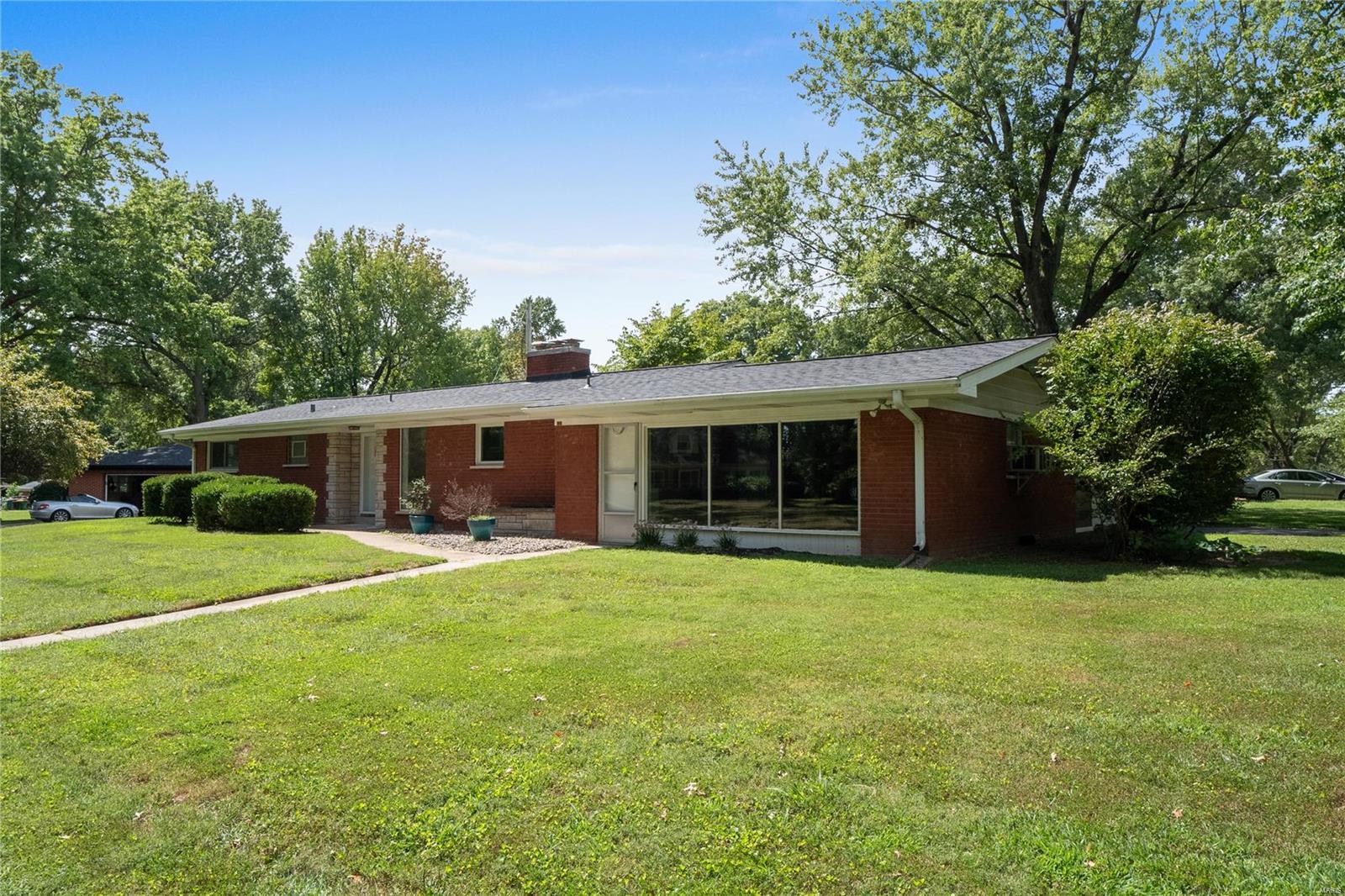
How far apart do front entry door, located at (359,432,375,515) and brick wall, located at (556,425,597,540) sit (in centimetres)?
758

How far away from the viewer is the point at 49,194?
29.6 metres

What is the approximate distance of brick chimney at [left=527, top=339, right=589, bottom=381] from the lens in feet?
71.5

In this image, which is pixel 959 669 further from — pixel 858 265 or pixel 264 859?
pixel 858 265

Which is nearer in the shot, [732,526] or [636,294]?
[732,526]

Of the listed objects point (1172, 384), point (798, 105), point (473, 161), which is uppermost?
point (798, 105)

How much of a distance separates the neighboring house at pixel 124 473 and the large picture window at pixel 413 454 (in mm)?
23388

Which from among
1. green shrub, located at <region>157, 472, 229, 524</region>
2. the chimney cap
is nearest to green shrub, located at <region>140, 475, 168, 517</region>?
green shrub, located at <region>157, 472, 229, 524</region>

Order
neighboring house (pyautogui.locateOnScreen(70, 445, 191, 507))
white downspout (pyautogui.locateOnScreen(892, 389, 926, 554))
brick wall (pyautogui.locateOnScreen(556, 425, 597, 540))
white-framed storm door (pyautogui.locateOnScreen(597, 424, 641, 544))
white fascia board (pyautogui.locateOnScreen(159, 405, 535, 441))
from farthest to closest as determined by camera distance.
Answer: neighboring house (pyautogui.locateOnScreen(70, 445, 191, 507)) < white fascia board (pyautogui.locateOnScreen(159, 405, 535, 441)) < brick wall (pyautogui.locateOnScreen(556, 425, 597, 540)) < white-framed storm door (pyautogui.locateOnScreen(597, 424, 641, 544)) < white downspout (pyautogui.locateOnScreen(892, 389, 926, 554))

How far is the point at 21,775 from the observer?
3.95 m

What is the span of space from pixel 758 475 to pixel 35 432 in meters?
18.2

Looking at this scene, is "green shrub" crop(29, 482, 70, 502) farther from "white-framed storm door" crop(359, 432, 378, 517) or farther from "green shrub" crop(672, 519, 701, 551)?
"green shrub" crop(672, 519, 701, 551)

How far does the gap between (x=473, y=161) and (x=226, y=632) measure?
9154 millimetres

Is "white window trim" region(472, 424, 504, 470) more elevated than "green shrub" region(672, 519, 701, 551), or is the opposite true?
"white window trim" region(472, 424, 504, 470)

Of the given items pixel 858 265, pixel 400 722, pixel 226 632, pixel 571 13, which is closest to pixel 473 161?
pixel 571 13
